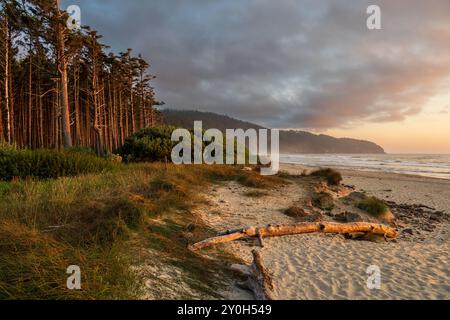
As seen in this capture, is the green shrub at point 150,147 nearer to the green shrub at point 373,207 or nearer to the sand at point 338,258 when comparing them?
the sand at point 338,258

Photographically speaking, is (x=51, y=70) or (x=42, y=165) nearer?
(x=42, y=165)

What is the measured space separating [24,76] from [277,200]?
30.7 meters

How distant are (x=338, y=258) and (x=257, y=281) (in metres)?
2.57

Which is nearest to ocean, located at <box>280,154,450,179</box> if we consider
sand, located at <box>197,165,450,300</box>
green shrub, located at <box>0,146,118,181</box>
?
sand, located at <box>197,165,450,300</box>

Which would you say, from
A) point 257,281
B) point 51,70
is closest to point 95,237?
point 257,281

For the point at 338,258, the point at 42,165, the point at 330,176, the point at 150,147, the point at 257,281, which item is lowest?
the point at 338,258

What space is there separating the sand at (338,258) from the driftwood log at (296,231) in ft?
0.59

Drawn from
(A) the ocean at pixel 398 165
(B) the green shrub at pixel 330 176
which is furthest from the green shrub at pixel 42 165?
(A) the ocean at pixel 398 165

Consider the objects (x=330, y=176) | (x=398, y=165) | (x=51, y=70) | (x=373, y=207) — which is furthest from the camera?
(x=398, y=165)

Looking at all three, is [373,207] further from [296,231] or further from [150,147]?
[150,147]

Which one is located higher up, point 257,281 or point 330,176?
point 330,176

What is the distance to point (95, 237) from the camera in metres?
5.20

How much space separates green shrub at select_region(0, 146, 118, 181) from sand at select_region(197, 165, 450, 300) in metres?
6.35

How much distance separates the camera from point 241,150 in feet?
83.4
